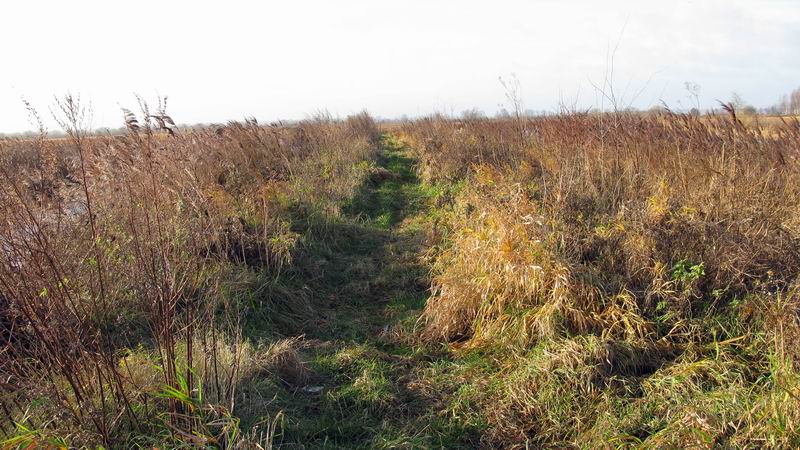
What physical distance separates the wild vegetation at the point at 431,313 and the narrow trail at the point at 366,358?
0.07 ft

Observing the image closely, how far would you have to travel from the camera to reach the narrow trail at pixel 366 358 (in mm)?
2777

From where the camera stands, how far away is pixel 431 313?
13.1 ft

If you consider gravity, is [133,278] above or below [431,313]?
above

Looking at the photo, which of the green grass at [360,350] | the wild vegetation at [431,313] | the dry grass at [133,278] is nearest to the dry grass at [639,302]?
the wild vegetation at [431,313]

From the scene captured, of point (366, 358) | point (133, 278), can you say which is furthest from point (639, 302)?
point (133, 278)

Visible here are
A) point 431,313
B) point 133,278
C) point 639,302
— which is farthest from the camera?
point 431,313

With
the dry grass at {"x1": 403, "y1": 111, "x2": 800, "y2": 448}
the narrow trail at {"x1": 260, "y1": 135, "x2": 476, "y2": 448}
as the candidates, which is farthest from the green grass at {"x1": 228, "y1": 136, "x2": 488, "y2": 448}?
the dry grass at {"x1": 403, "y1": 111, "x2": 800, "y2": 448}

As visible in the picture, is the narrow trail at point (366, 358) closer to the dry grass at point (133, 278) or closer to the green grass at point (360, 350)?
the green grass at point (360, 350)

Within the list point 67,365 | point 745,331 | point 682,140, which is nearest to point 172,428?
point 67,365

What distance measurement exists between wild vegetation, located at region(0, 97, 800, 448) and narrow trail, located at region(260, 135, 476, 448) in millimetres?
20

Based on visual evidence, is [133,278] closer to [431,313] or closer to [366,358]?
[366,358]

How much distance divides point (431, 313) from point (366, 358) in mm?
716

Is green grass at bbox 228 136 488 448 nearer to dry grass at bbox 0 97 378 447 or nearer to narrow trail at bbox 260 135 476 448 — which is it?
narrow trail at bbox 260 135 476 448

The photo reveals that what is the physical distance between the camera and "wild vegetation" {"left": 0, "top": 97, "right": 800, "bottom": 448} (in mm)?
2338
